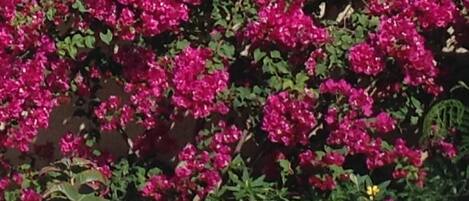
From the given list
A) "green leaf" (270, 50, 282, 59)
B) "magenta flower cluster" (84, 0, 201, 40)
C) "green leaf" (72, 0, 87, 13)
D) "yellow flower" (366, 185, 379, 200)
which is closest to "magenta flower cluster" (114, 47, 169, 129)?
"magenta flower cluster" (84, 0, 201, 40)

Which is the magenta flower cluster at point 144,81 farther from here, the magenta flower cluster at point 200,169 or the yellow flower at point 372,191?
the yellow flower at point 372,191

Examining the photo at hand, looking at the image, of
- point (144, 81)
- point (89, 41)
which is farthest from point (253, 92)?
point (89, 41)

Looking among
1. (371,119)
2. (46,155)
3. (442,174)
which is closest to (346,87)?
(371,119)

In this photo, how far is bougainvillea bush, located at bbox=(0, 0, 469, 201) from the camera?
3.87 metres

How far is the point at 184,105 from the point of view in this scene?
3820 mm

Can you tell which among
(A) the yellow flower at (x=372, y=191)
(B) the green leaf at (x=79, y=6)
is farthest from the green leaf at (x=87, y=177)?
(A) the yellow flower at (x=372, y=191)

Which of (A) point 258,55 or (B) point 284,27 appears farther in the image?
(A) point 258,55

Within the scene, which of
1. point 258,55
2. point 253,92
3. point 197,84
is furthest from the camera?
point 253,92

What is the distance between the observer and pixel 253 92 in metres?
4.05

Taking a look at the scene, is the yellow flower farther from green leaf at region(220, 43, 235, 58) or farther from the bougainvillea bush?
green leaf at region(220, 43, 235, 58)

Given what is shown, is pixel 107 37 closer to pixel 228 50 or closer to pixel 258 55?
pixel 228 50

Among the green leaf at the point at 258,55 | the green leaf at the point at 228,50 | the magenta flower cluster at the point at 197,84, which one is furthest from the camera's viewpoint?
the green leaf at the point at 228,50

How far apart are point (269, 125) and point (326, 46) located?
373 millimetres

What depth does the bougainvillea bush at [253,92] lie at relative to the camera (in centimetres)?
387
